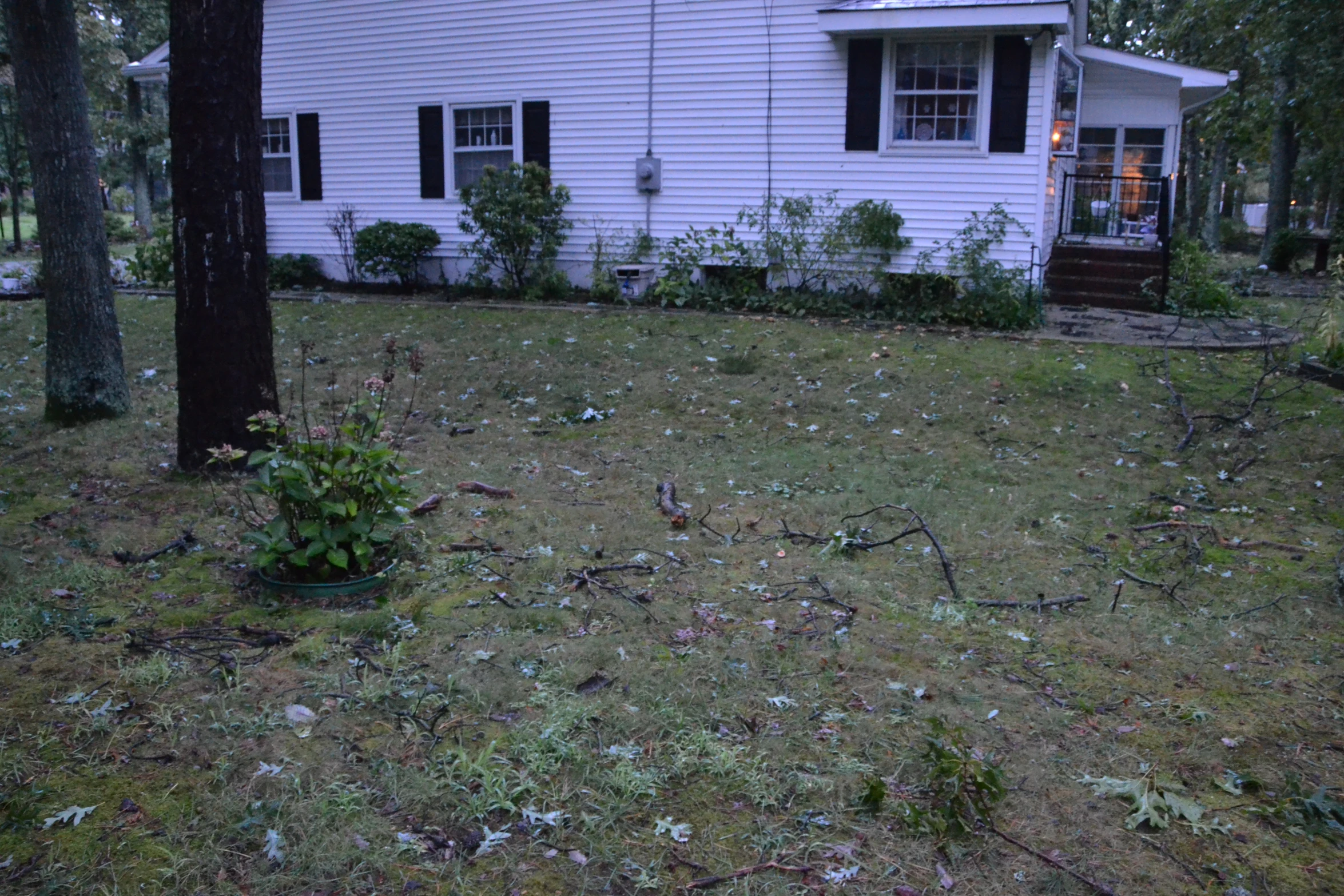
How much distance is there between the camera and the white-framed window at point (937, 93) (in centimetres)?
1200

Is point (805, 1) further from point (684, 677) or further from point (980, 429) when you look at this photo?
point (684, 677)

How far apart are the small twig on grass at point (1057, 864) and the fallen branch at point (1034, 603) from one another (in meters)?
1.81

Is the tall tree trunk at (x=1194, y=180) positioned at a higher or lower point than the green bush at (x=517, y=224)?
higher

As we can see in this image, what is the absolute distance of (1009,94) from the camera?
11742 millimetres

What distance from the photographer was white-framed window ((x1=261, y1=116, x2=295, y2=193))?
650 inches

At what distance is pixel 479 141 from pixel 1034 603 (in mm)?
12447

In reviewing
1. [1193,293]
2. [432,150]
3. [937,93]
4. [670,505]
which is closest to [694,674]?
[670,505]

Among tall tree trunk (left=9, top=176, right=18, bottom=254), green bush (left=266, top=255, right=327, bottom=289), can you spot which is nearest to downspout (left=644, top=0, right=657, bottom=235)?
green bush (left=266, top=255, right=327, bottom=289)

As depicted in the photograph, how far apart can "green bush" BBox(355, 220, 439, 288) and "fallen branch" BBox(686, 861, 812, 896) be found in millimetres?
13177

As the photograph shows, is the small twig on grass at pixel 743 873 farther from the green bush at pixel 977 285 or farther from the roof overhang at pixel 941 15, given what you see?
the roof overhang at pixel 941 15

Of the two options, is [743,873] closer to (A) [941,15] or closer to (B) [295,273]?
(A) [941,15]

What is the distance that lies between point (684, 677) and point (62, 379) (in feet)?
18.9

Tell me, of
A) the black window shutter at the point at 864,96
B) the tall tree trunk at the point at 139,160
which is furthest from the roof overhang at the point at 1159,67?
the tall tree trunk at the point at 139,160

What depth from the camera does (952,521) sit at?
585cm
